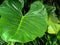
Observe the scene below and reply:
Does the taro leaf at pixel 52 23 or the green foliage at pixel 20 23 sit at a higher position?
the green foliage at pixel 20 23

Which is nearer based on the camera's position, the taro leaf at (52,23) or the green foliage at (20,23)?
the green foliage at (20,23)

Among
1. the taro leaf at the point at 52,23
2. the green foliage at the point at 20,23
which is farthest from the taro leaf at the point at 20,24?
the taro leaf at the point at 52,23

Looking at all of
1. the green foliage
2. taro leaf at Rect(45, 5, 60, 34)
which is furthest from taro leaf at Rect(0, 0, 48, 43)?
taro leaf at Rect(45, 5, 60, 34)

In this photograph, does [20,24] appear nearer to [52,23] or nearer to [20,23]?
[20,23]

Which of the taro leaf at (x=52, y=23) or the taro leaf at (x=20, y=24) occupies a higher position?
the taro leaf at (x=20, y=24)

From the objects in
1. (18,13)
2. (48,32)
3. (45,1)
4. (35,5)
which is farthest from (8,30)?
(45,1)

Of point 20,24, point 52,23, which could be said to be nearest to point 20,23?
point 20,24

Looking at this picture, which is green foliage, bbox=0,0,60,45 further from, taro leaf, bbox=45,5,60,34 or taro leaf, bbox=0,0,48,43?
taro leaf, bbox=45,5,60,34

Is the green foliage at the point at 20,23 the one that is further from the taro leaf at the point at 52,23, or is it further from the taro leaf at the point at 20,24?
the taro leaf at the point at 52,23
